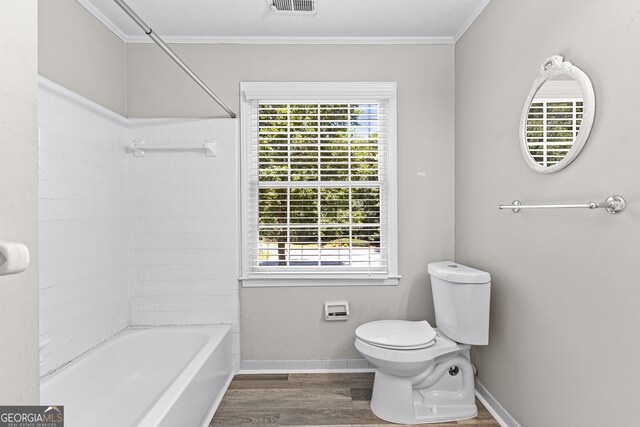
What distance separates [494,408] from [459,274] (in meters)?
0.80

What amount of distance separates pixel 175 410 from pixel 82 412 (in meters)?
0.74

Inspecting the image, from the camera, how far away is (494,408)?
2109mm

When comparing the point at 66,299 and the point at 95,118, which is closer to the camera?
the point at 66,299

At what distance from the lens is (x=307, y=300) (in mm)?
2627

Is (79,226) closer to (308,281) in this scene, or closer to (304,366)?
(308,281)

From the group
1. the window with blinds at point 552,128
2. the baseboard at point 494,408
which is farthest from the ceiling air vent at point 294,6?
the baseboard at point 494,408

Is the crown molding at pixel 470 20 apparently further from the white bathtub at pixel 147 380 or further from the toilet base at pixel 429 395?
the white bathtub at pixel 147 380

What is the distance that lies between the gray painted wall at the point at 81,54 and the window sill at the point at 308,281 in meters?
1.48

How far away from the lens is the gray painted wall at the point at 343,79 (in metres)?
2.60

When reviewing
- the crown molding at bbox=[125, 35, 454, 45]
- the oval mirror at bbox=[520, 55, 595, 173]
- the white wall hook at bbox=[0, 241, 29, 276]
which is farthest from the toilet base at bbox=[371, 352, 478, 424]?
the crown molding at bbox=[125, 35, 454, 45]

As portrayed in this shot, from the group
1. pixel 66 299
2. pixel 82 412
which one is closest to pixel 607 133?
pixel 66 299

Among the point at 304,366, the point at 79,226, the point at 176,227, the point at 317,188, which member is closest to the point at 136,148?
the point at 176,227

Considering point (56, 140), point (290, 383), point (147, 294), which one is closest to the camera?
point (56, 140)

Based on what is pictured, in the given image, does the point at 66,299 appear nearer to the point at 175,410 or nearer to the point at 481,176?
the point at 175,410
